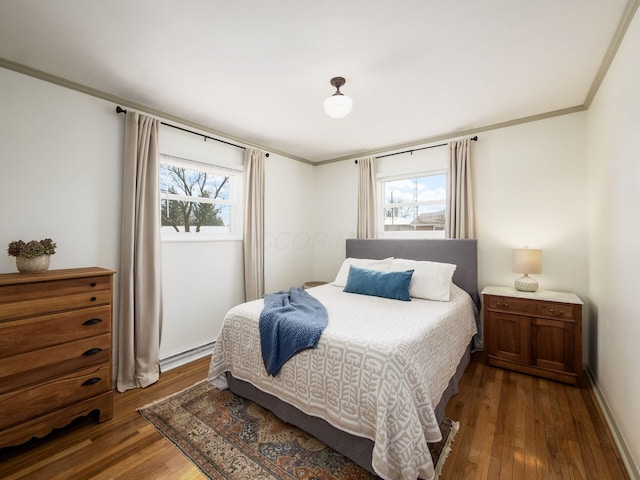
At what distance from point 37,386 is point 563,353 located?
3.94 metres

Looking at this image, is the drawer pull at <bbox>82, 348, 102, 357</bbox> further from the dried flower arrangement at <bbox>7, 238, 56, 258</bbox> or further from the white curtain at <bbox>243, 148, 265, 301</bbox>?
the white curtain at <bbox>243, 148, 265, 301</bbox>

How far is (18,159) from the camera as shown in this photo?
6.70ft

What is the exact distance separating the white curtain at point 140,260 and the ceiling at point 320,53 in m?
0.42

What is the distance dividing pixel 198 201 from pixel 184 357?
170 cm

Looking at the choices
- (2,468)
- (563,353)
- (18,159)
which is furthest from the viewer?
(563,353)

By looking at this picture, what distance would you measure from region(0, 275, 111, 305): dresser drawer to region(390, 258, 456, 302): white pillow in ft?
8.57

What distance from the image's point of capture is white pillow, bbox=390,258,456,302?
2717 mm

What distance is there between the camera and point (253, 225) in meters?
3.53

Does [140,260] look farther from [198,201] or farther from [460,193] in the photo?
[460,193]

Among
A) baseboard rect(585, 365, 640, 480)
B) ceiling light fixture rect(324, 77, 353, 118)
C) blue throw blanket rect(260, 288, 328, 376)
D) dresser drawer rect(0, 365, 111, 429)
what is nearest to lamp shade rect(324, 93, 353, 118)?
ceiling light fixture rect(324, 77, 353, 118)

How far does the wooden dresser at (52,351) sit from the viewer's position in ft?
5.42

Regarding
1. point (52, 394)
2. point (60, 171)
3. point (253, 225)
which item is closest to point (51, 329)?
point (52, 394)

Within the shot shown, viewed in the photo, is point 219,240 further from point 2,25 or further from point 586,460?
point 586,460

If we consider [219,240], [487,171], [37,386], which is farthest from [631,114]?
[37,386]
